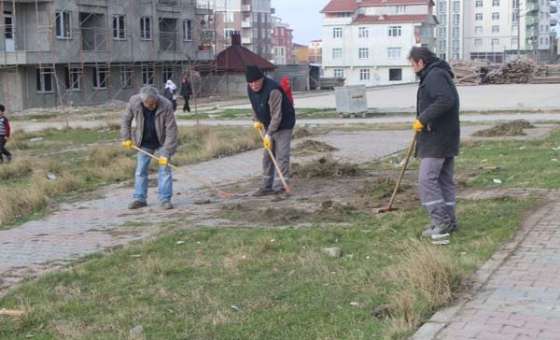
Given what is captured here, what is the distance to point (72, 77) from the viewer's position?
49.7 meters

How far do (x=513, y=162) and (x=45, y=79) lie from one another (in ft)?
128

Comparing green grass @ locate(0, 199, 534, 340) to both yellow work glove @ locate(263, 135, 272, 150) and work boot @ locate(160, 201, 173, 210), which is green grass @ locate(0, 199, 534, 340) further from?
yellow work glove @ locate(263, 135, 272, 150)

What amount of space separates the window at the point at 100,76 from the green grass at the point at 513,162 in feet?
123

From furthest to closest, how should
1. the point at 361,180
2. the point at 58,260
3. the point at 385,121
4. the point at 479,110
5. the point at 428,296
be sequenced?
the point at 479,110, the point at 385,121, the point at 361,180, the point at 58,260, the point at 428,296

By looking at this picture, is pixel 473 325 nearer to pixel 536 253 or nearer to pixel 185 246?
pixel 536 253

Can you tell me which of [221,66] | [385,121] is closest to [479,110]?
[385,121]

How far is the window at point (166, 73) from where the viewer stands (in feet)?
192

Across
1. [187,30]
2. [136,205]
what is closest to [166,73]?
[187,30]

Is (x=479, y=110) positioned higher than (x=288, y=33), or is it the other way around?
(x=288, y=33)

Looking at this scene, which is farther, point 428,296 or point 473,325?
point 428,296

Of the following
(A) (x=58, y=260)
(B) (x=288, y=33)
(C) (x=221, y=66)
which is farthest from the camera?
(B) (x=288, y=33)

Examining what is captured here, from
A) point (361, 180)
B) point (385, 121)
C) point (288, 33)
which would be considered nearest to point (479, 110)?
point (385, 121)

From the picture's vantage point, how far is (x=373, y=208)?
32.4 feet

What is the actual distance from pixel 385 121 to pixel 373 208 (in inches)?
653
